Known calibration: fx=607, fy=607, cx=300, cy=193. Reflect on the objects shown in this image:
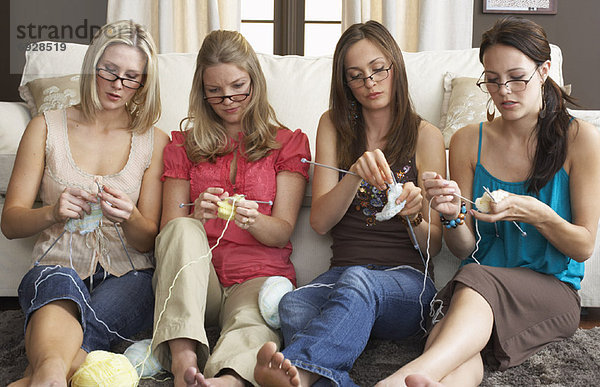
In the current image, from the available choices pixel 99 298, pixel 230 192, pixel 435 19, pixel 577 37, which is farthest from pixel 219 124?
pixel 577 37

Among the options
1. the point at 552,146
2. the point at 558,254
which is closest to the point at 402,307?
the point at 558,254

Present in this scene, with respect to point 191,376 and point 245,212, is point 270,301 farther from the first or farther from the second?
point 191,376

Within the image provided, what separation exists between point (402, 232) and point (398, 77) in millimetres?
434

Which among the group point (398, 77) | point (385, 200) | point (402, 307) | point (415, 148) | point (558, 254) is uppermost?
point (398, 77)

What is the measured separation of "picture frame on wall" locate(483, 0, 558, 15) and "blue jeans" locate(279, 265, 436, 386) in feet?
8.47

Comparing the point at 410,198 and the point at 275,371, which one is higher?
the point at 410,198

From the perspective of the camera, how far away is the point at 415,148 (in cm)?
168

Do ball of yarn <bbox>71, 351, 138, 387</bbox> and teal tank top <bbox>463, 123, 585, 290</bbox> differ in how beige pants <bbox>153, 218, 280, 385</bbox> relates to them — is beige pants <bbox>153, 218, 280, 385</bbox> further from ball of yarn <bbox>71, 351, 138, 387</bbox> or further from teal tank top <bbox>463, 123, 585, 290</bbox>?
teal tank top <bbox>463, 123, 585, 290</bbox>

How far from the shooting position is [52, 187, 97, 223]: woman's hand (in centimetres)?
151

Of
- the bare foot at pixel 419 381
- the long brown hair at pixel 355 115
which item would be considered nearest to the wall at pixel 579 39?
the long brown hair at pixel 355 115

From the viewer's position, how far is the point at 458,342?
125 centimetres

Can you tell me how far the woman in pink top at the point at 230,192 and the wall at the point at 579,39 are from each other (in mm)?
2417

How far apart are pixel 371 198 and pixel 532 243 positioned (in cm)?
43

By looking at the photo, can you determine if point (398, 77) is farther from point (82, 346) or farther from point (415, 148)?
point (82, 346)
